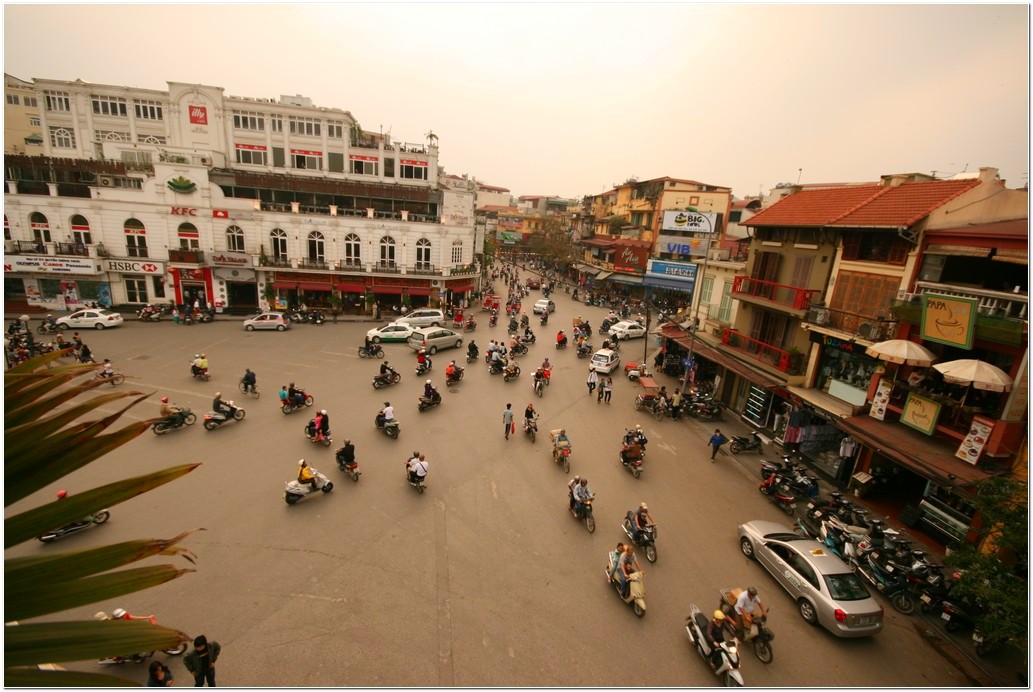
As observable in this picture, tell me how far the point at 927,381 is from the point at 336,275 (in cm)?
3295

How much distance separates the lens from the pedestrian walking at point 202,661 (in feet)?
26.1

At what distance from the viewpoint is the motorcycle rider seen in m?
9.88

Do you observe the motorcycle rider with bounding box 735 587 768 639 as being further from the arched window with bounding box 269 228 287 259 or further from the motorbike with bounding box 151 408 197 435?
the arched window with bounding box 269 228 287 259

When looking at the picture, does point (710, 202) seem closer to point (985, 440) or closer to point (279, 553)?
point (985, 440)

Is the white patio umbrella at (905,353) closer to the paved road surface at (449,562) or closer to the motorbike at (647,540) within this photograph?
the paved road surface at (449,562)

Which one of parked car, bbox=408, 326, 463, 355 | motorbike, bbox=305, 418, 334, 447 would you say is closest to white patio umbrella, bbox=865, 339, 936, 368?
motorbike, bbox=305, 418, 334, 447

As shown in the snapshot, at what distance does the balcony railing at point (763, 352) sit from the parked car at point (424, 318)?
1778 cm

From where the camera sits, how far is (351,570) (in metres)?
10.9

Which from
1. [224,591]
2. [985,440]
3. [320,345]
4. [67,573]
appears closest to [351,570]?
[224,591]

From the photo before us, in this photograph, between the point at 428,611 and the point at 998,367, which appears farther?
the point at 998,367

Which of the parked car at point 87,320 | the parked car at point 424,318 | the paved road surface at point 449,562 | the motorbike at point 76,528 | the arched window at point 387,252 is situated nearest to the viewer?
the paved road surface at point 449,562

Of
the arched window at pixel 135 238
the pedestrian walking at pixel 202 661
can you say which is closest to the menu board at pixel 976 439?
the pedestrian walking at pixel 202 661

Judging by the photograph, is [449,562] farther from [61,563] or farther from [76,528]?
[61,563]

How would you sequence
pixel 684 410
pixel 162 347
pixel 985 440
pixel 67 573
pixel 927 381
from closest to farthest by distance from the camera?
pixel 67 573 < pixel 985 440 < pixel 927 381 < pixel 684 410 < pixel 162 347
